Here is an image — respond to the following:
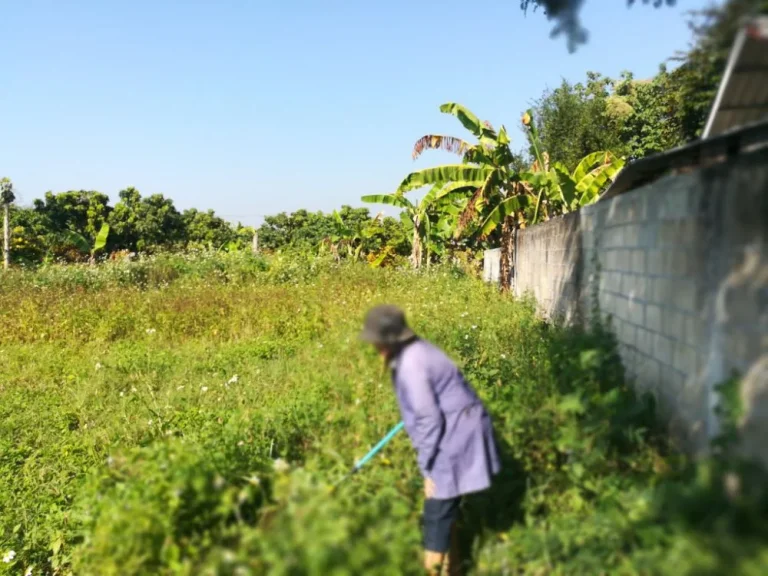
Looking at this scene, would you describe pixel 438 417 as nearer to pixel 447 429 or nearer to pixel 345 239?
pixel 447 429

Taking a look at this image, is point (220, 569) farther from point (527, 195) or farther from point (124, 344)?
point (527, 195)

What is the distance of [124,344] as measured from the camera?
9.38m

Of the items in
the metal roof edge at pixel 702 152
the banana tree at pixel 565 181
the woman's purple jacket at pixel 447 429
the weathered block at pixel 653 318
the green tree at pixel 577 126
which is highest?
the green tree at pixel 577 126

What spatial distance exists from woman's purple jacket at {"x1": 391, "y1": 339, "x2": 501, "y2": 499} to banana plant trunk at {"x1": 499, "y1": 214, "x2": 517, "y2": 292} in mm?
9969

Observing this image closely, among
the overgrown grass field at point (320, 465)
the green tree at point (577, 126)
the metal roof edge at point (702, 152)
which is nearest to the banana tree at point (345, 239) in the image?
the green tree at point (577, 126)

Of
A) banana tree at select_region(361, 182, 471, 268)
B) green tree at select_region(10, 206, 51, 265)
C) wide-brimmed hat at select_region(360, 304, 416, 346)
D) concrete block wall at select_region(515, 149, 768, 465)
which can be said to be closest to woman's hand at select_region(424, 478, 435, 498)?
wide-brimmed hat at select_region(360, 304, 416, 346)

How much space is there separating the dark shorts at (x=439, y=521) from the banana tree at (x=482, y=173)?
8922 mm

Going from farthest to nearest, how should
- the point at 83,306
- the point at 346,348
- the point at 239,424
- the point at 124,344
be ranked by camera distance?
the point at 83,306
the point at 124,344
the point at 346,348
the point at 239,424

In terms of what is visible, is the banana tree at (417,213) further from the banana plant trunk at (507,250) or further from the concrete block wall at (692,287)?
the concrete block wall at (692,287)

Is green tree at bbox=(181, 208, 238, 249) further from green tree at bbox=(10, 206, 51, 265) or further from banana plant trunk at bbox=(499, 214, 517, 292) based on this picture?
banana plant trunk at bbox=(499, 214, 517, 292)

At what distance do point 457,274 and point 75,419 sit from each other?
35.4 feet

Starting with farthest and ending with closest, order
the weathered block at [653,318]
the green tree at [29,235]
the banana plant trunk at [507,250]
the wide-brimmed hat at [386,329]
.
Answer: the green tree at [29,235]
the banana plant trunk at [507,250]
the weathered block at [653,318]
the wide-brimmed hat at [386,329]

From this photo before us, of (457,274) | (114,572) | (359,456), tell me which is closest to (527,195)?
(457,274)

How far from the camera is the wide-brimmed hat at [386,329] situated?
2953 mm
